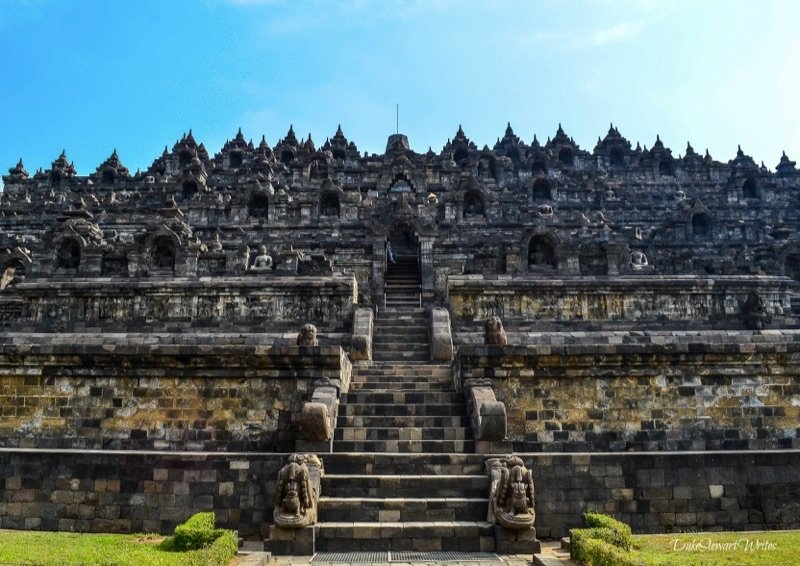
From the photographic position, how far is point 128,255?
21.2m

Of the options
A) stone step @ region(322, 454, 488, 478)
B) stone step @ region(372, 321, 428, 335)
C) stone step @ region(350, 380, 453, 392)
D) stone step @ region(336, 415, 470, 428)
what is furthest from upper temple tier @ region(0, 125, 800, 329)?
stone step @ region(322, 454, 488, 478)

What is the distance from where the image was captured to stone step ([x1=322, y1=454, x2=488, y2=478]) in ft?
32.4

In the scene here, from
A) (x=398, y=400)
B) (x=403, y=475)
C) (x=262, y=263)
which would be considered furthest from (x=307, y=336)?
(x=262, y=263)

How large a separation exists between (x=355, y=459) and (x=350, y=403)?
1706 mm

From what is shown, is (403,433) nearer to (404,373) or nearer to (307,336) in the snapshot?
(404,373)

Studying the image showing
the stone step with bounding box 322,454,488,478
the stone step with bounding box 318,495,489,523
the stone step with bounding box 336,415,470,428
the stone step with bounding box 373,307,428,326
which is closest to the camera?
the stone step with bounding box 318,495,489,523

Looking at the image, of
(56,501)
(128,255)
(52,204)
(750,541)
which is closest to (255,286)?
(128,255)

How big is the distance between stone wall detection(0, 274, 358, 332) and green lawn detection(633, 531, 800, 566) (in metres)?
11.6

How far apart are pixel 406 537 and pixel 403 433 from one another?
2.33m

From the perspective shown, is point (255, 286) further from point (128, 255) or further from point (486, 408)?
point (486, 408)

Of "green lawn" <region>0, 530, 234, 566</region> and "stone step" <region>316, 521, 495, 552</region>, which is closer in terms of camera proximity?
"green lawn" <region>0, 530, 234, 566</region>

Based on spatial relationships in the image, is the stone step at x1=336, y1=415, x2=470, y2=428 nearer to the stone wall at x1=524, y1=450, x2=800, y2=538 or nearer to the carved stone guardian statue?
the stone wall at x1=524, y1=450, x2=800, y2=538

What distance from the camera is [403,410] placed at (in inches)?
449

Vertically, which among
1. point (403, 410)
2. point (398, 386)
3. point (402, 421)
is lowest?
point (402, 421)
